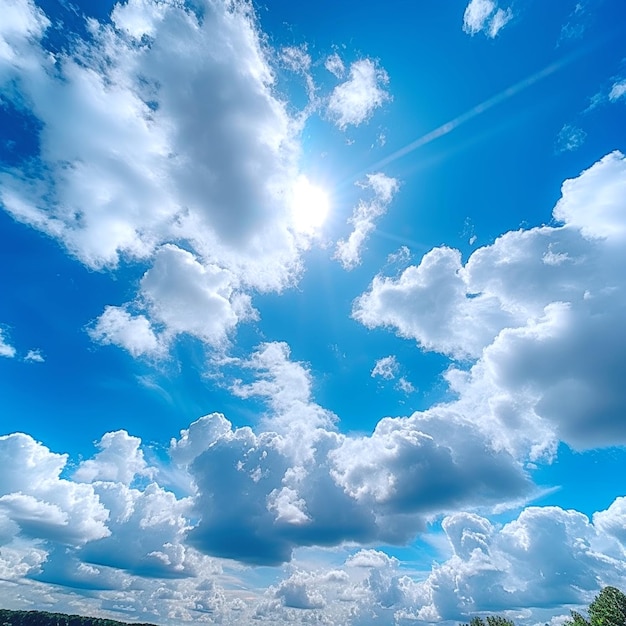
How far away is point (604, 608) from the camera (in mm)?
99625

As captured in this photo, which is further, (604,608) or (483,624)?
(483,624)

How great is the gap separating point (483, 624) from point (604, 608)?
266 feet

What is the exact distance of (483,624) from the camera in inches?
6289

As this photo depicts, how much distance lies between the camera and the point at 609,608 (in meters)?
97.9

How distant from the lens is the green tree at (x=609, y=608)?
310 ft

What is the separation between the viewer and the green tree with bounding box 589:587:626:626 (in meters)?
94.5
